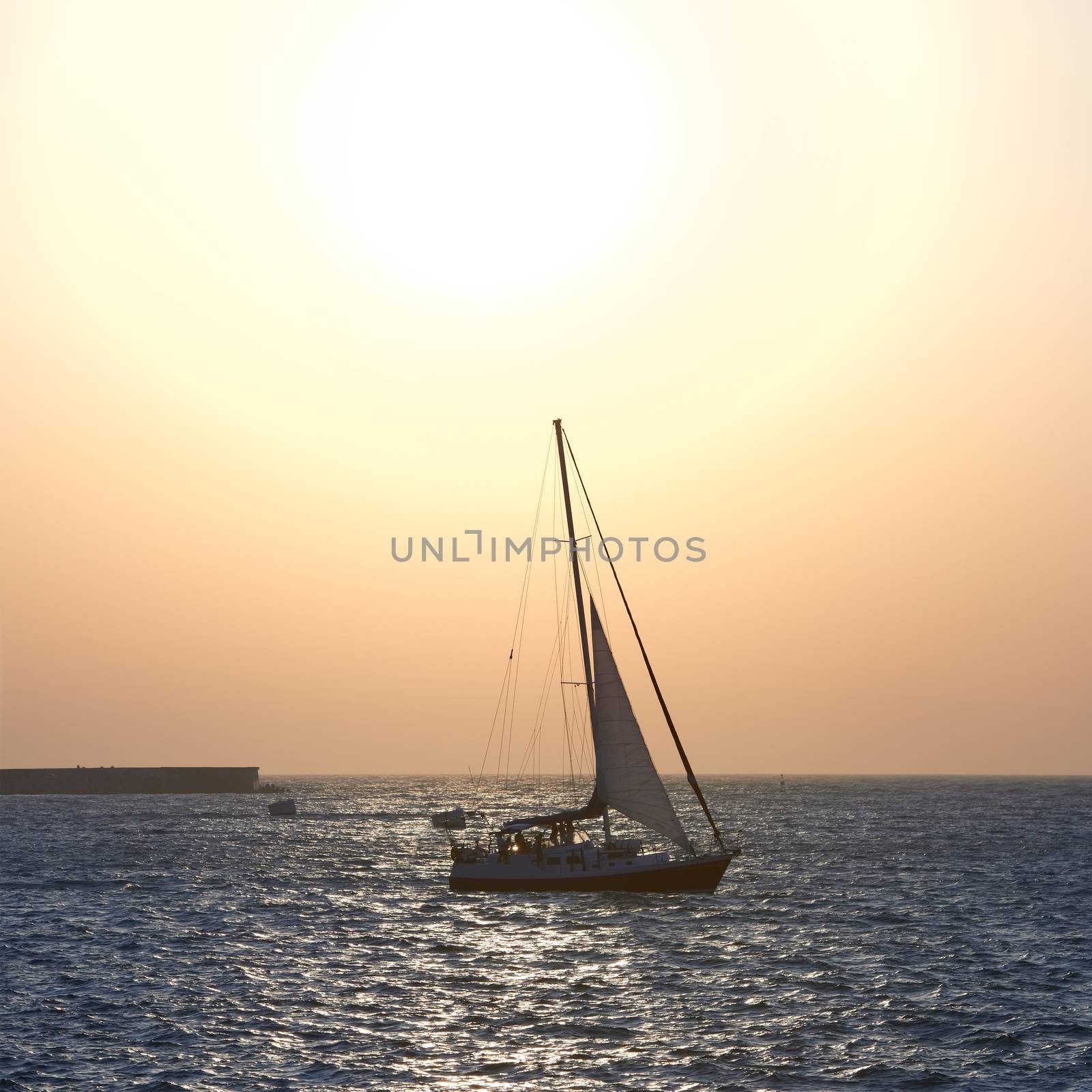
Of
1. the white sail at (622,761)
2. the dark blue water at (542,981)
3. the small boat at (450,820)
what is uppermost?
the white sail at (622,761)

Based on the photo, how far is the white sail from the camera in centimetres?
6041

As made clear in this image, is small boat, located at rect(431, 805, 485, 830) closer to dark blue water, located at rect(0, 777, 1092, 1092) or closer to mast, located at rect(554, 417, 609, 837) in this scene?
dark blue water, located at rect(0, 777, 1092, 1092)

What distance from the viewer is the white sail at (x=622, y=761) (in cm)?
6041

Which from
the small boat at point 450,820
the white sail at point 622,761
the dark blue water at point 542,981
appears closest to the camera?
the dark blue water at point 542,981

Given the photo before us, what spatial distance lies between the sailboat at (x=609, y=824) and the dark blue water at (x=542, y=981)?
1.99 meters

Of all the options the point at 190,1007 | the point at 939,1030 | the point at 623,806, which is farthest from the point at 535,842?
the point at 939,1030

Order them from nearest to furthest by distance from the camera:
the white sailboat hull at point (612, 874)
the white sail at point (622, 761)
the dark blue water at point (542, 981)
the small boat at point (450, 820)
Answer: the dark blue water at point (542, 981) < the white sail at point (622, 761) < the white sailboat hull at point (612, 874) < the small boat at point (450, 820)

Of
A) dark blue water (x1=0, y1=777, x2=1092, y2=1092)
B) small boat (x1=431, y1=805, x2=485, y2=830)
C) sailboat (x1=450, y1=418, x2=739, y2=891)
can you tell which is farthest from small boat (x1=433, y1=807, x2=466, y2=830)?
sailboat (x1=450, y1=418, x2=739, y2=891)

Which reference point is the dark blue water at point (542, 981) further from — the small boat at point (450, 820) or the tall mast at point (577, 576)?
the small boat at point (450, 820)

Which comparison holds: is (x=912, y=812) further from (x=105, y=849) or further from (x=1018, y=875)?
(x=105, y=849)

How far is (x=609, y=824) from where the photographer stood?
2366 inches

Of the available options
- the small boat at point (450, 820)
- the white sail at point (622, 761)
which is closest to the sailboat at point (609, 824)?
the white sail at point (622, 761)

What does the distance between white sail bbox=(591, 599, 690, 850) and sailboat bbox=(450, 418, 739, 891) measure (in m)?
0.03

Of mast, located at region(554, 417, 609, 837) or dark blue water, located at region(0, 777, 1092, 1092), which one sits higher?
mast, located at region(554, 417, 609, 837)
